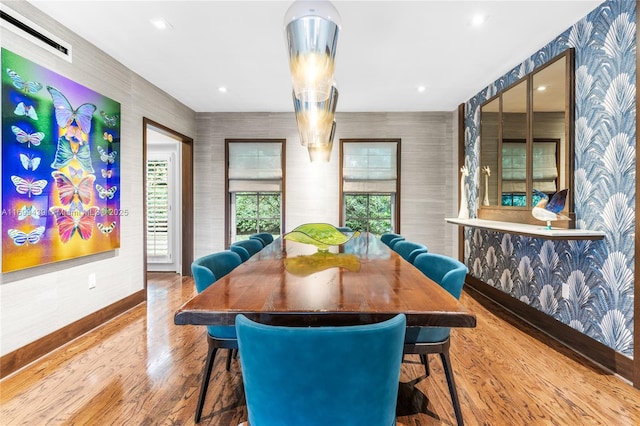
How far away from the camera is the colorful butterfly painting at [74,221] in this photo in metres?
2.65

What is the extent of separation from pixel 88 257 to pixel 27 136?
118 cm

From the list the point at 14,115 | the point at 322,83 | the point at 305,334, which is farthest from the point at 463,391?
the point at 14,115

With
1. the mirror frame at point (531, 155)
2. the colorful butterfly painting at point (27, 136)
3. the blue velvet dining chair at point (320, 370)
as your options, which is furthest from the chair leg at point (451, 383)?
the colorful butterfly painting at point (27, 136)

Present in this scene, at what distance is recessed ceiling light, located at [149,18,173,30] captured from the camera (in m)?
2.67

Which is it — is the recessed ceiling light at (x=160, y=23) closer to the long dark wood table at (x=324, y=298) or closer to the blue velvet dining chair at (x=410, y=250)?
the long dark wood table at (x=324, y=298)

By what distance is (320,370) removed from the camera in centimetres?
91

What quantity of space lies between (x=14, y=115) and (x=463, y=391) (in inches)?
138

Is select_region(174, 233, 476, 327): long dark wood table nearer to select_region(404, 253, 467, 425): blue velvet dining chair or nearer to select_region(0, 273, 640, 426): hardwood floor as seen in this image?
select_region(404, 253, 467, 425): blue velvet dining chair

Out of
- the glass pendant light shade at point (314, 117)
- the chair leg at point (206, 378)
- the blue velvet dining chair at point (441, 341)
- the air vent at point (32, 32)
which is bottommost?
the chair leg at point (206, 378)

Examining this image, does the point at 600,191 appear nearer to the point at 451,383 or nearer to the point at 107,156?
the point at 451,383

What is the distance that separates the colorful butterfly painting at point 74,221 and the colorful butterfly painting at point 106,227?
0.10 metres

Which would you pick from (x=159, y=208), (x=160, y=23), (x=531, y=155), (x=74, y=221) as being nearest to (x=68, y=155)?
(x=74, y=221)

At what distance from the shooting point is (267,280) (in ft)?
5.05

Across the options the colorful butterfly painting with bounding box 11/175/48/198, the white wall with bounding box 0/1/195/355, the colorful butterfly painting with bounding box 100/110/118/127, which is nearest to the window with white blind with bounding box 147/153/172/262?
the white wall with bounding box 0/1/195/355
